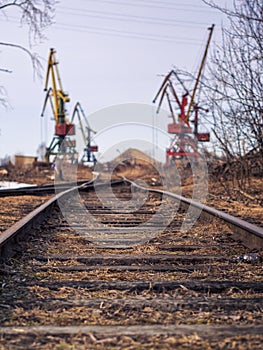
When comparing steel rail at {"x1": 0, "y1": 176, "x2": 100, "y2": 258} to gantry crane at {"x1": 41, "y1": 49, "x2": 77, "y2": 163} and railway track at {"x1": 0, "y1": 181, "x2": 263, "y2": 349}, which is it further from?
gantry crane at {"x1": 41, "y1": 49, "x2": 77, "y2": 163}

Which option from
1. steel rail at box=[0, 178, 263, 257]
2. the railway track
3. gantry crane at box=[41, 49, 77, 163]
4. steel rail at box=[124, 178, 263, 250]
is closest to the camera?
the railway track

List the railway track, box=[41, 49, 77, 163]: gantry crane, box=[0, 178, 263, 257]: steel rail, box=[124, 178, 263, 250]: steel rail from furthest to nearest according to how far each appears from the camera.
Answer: box=[41, 49, 77, 163]: gantry crane → box=[124, 178, 263, 250]: steel rail → box=[0, 178, 263, 257]: steel rail → the railway track

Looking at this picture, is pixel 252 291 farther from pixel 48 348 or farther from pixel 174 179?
pixel 174 179

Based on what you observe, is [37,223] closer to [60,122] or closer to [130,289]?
[130,289]

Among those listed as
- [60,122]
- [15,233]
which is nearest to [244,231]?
[15,233]

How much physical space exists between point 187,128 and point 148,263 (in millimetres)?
18514

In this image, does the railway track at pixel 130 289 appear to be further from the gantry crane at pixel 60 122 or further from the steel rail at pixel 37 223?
the gantry crane at pixel 60 122

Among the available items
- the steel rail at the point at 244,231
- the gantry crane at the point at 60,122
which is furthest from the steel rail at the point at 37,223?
the gantry crane at the point at 60,122

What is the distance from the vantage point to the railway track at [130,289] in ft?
6.05

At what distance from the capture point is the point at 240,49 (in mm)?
8219

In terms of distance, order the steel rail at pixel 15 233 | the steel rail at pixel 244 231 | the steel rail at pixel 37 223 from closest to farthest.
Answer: the steel rail at pixel 15 233 < the steel rail at pixel 37 223 < the steel rail at pixel 244 231

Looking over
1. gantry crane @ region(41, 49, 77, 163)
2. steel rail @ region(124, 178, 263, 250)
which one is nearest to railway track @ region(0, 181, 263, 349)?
steel rail @ region(124, 178, 263, 250)

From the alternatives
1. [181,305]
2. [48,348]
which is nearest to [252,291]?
[181,305]

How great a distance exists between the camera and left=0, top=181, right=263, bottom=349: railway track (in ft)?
6.05
